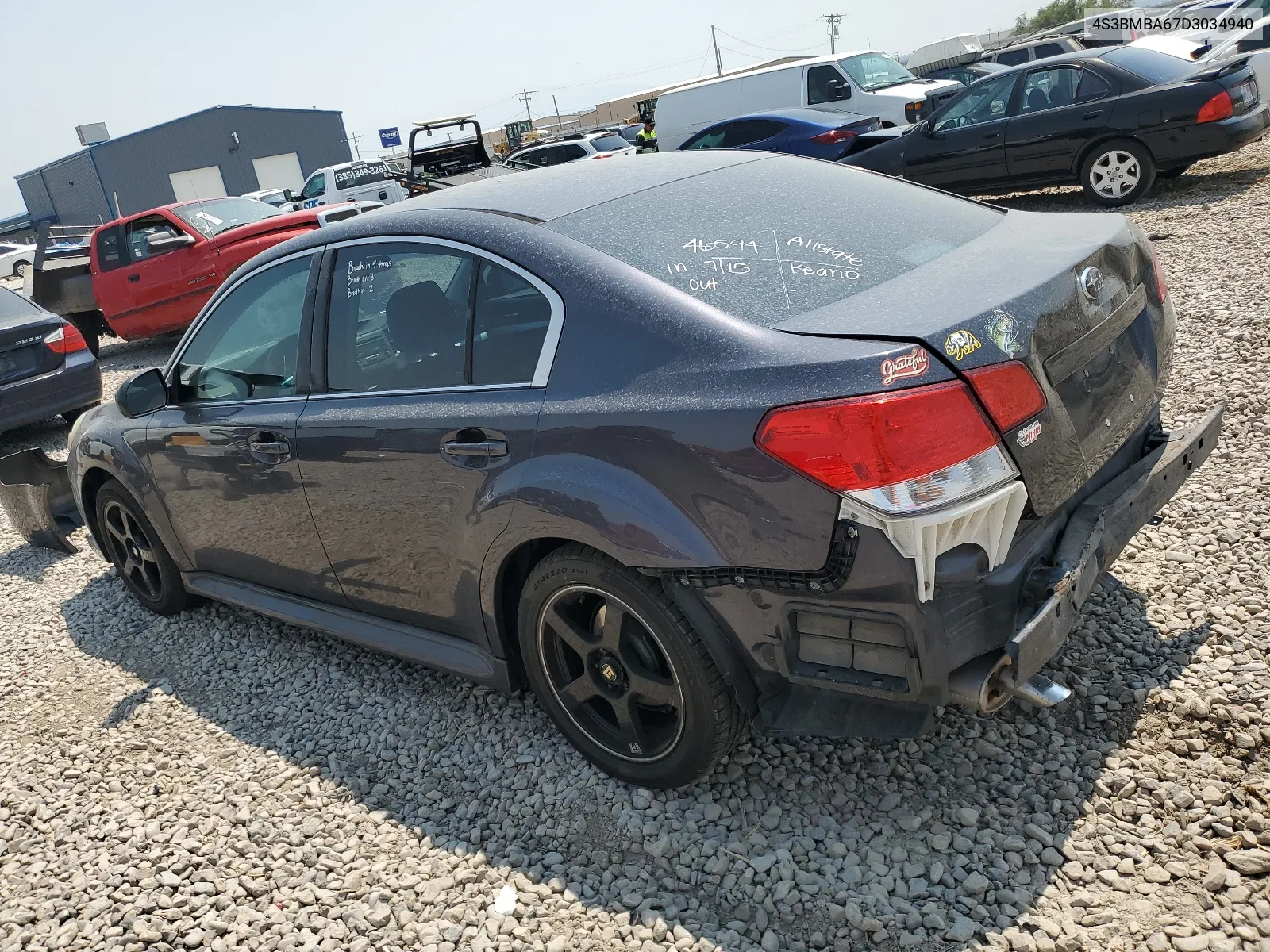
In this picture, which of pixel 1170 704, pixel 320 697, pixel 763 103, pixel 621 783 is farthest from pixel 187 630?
pixel 763 103

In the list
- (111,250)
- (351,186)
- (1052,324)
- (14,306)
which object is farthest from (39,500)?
(351,186)

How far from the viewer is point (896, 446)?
2.16 metres

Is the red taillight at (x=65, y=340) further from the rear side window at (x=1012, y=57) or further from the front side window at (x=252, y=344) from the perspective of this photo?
the rear side window at (x=1012, y=57)

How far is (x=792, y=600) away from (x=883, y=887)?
775 mm

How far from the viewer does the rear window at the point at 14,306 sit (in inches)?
338

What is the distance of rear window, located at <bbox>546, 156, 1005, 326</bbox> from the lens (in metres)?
2.61

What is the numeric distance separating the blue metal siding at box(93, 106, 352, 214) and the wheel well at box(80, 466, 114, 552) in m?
48.1

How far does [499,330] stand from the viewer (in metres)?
2.91

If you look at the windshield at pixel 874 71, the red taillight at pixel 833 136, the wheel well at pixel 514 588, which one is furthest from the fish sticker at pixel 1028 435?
the windshield at pixel 874 71

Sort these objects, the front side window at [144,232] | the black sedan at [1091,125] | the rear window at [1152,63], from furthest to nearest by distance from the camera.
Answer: the front side window at [144,232] → the rear window at [1152,63] → the black sedan at [1091,125]

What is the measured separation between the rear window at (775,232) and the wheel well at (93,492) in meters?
3.12

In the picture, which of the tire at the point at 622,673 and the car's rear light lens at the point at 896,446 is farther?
the tire at the point at 622,673

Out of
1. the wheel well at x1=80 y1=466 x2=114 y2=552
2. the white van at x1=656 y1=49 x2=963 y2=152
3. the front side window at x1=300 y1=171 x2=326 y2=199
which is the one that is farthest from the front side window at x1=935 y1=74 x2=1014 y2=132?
the front side window at x1=300 y1=171 x2=326 y2=199

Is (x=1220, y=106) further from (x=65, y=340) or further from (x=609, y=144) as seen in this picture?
(x=609, y=144)
